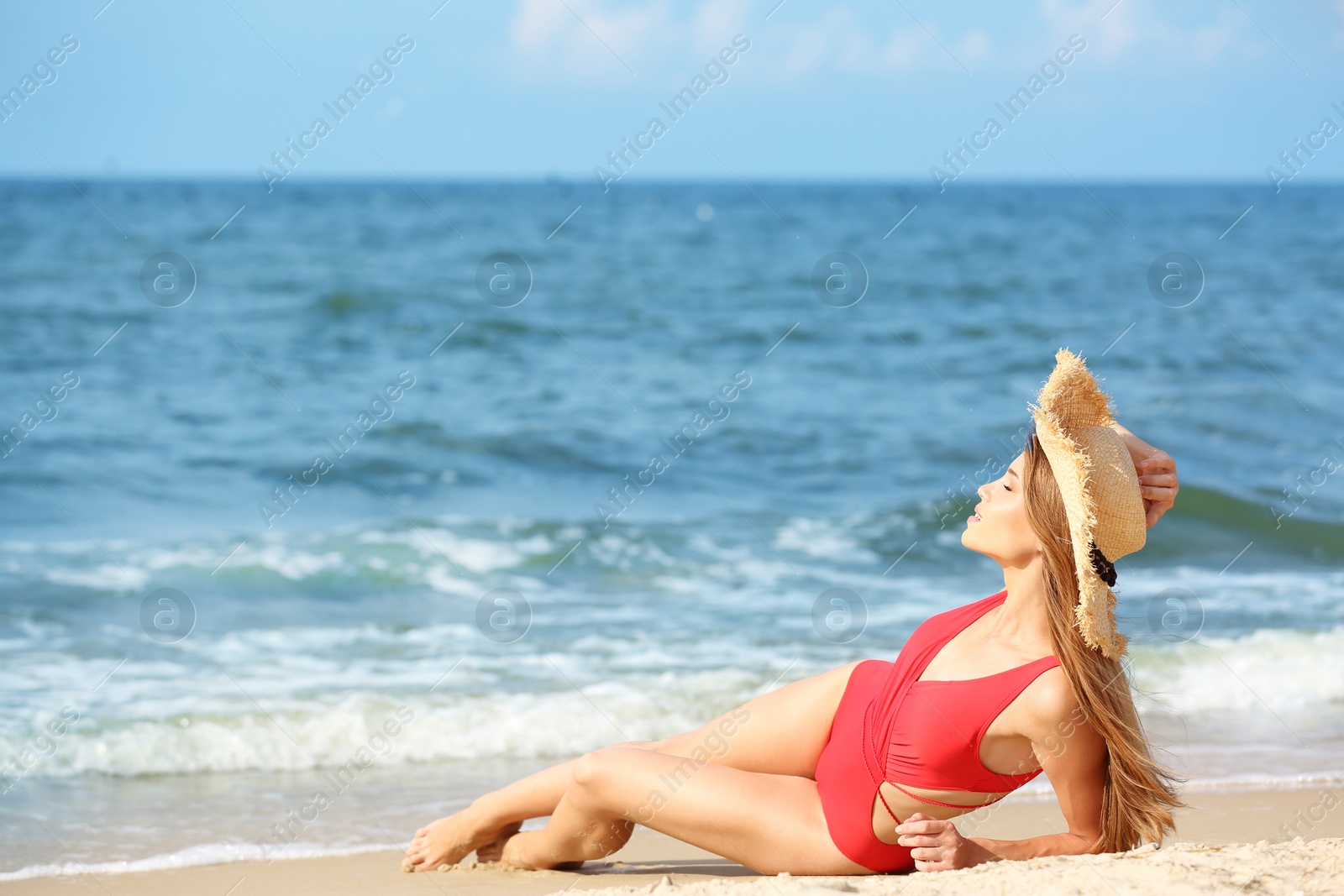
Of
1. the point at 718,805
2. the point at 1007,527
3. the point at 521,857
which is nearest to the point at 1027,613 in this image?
the point at 1007,527

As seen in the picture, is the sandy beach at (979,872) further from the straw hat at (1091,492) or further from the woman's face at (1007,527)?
the woman's face at (1007,527)

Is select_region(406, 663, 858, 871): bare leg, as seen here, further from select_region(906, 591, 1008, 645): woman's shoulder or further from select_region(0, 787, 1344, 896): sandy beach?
select_region(906, 591, 1008, 645): woman's shoulder

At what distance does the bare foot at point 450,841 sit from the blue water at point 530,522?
0.47 meters

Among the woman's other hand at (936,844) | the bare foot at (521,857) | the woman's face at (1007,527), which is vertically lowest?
the woman's other hand at (936,844)

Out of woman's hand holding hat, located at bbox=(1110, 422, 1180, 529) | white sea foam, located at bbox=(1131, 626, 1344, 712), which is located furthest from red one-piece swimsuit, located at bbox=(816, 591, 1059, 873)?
white sea foam, located at bbox=(1131, 626, 1344, 712)

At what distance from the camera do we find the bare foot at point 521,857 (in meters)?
3.51

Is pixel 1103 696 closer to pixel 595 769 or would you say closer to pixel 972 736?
pixel 972 736

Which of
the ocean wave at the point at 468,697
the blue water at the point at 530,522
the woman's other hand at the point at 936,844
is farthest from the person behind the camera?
the blue water at the point at 530,522

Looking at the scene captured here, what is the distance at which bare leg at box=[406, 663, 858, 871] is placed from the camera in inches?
131

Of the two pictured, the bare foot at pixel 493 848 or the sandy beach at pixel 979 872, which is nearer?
the sandy beach at pixel 979 872

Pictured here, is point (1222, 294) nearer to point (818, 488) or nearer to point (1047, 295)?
point (1047, 295)

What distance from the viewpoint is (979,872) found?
112 inches

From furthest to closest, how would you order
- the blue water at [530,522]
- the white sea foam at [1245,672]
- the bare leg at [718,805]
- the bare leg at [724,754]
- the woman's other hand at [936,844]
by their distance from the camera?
the white sea foam at [1245,672] < the blue water at [530,522] < the bare leg at [724,754] < the bare leg at [718,805] < the woman's other hand at [936,844]

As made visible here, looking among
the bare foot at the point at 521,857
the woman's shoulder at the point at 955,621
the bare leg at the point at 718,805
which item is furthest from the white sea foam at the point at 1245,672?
the bare foot at the point at 521,857
